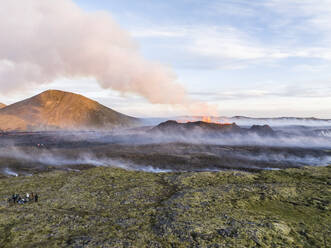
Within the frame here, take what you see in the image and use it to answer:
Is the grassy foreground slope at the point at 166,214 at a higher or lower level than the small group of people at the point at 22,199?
lower

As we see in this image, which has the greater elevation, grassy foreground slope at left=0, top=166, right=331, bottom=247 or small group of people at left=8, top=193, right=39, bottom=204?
small group of people at left=8, top=193, right=39, bottom=204

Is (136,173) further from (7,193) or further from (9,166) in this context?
(9,166)

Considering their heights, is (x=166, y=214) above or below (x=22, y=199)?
below

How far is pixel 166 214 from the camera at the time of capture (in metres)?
26.2

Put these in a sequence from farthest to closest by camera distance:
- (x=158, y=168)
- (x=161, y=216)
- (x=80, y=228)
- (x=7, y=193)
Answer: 1. (x=158, y=168)
2. (x=7, y=193)
3. (x=161, y=216)
4. (x=80, y=228)

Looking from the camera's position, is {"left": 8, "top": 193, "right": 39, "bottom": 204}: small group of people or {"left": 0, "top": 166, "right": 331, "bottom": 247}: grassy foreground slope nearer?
{"left": 0, "top": 166, "right": 331, "bottom": 247}: grassy foreground slope

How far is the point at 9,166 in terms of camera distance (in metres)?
72.6

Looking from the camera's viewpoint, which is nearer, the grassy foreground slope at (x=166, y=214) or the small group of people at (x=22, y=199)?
the grassy foreground slope at (x=166, y=214)

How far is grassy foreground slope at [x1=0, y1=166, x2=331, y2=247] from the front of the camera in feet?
69.5

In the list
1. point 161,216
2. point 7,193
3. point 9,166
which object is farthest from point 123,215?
point 9,166

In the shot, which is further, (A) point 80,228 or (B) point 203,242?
(A) point 80,228

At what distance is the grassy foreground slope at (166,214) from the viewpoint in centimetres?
2117

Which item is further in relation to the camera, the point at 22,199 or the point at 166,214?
the point at 22,199

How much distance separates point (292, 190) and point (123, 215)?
24.6 m
